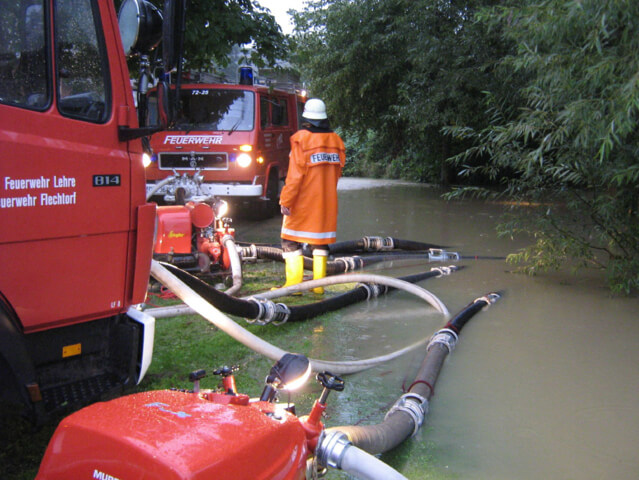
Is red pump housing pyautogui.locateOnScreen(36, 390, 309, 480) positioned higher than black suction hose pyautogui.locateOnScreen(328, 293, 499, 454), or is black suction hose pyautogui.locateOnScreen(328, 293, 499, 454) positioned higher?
red pump housing pyautogui.locateOnScreen(36, 390, 309, 480)

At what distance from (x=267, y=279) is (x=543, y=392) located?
3.92 meters

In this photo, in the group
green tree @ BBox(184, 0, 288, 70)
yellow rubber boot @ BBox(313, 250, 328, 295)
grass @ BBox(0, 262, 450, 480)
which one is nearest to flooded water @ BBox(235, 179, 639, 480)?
grass @ BBox(0, 262, 450, 480)

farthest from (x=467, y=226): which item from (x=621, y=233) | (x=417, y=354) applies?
(x=417, y=354)

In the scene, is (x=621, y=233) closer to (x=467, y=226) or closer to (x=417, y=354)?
(x=417, y=354)

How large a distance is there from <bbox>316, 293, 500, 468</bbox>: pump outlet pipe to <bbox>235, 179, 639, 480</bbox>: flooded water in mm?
172

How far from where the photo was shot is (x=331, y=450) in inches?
77.4

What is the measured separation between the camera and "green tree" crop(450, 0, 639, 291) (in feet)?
14.3

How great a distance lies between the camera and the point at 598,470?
3.18 metres

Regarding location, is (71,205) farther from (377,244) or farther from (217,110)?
(217,110)

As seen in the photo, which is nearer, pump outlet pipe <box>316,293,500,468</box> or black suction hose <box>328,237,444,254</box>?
pump outlet pipe <box>316,293,500,468</box>

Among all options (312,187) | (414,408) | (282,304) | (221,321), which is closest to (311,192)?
(312,187)

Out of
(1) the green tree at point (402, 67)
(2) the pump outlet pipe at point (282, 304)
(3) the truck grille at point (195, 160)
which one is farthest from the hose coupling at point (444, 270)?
(1) the green tree at point (402, 67)

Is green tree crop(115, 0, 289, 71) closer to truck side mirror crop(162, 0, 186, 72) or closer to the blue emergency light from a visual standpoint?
the blue emergency light

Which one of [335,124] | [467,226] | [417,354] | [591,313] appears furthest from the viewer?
[335,124]
